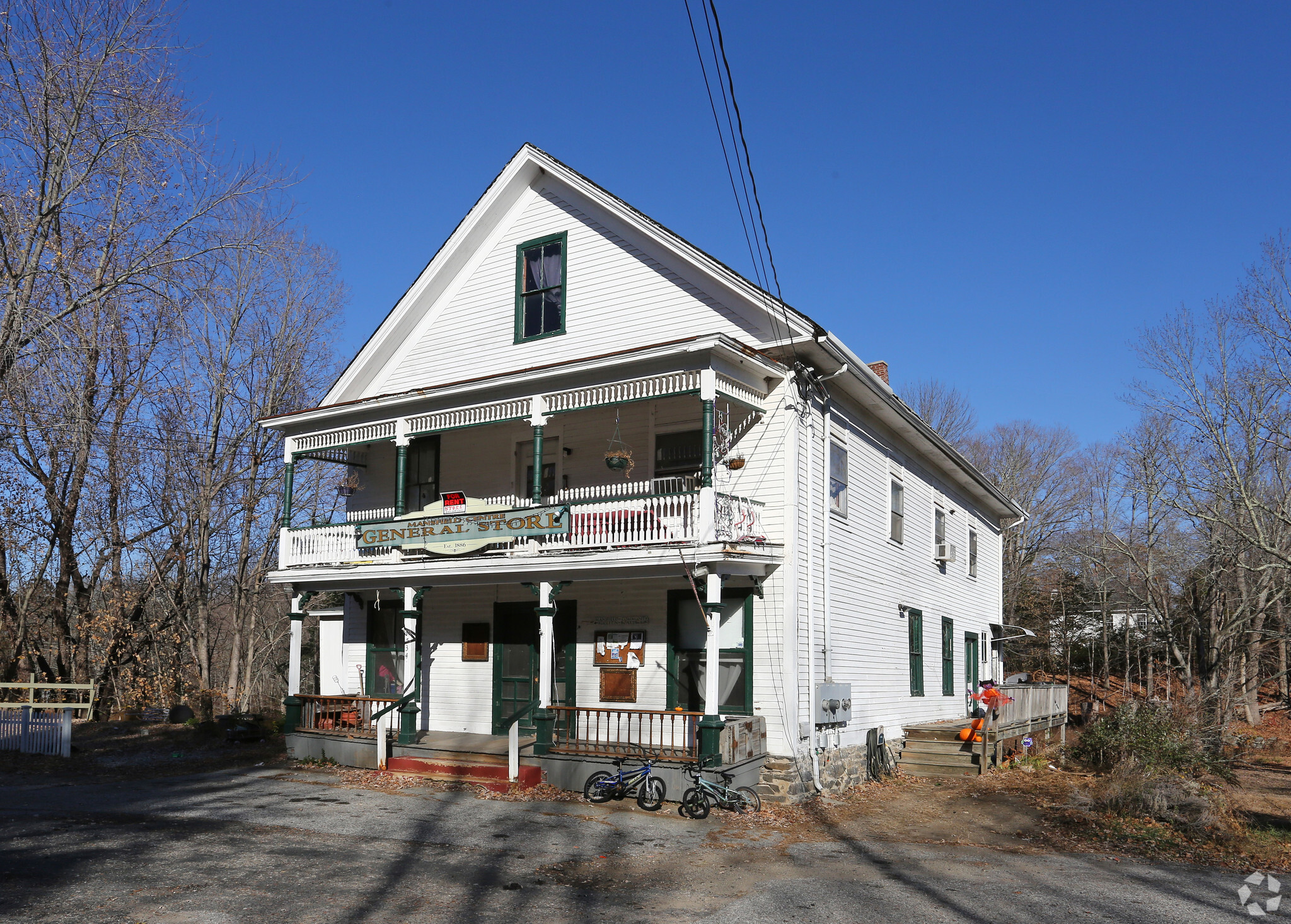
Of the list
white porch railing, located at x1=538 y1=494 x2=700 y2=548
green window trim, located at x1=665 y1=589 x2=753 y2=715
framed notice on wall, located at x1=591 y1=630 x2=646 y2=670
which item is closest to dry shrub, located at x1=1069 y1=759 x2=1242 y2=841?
green window trim, located at x1=665 y1=589 x2=753 y2=715

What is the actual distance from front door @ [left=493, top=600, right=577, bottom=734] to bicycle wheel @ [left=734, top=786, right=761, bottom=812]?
431 cm

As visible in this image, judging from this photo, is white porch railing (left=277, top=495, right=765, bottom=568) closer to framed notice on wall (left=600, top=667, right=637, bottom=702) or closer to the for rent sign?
the for rent sign

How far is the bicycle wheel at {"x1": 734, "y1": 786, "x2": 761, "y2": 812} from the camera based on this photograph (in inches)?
512

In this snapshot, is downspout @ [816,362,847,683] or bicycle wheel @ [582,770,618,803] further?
downspout @ [816,362,847,683]

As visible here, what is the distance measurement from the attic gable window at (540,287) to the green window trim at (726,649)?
5.32 meters

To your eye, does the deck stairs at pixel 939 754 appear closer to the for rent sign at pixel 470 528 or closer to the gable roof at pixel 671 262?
the gable roof at pixel 671 262

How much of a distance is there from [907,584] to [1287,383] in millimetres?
9049

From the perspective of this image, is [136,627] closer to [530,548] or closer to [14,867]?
[530,548]

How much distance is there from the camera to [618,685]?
1620cm

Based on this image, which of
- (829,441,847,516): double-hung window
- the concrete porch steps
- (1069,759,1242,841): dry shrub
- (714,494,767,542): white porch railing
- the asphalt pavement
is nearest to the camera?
the asphalt pavement

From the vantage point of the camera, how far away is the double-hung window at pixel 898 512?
19828 millimetres

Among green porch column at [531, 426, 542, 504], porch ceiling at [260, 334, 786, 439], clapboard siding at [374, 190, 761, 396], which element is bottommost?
green porch column at [531, 426, 542, 504]

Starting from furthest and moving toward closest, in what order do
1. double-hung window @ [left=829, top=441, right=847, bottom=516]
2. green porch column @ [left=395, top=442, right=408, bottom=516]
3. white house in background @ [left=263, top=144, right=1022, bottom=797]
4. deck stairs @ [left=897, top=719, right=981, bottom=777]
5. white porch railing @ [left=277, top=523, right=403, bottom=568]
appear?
deck stairs @ [left=897, top=719, right=981, bottom=777]
green porch column @ [left=395, top=442, right=408, bottom=516]
white porch railing @ [left=277, top=523, right=403, bottom=568]
double-hung window @ [left=829, top=441, right=847, bottom=516]
white house in background @ [left=263, top=144, right=1022, bottom=797]

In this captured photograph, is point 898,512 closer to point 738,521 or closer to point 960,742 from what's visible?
point 960,742
